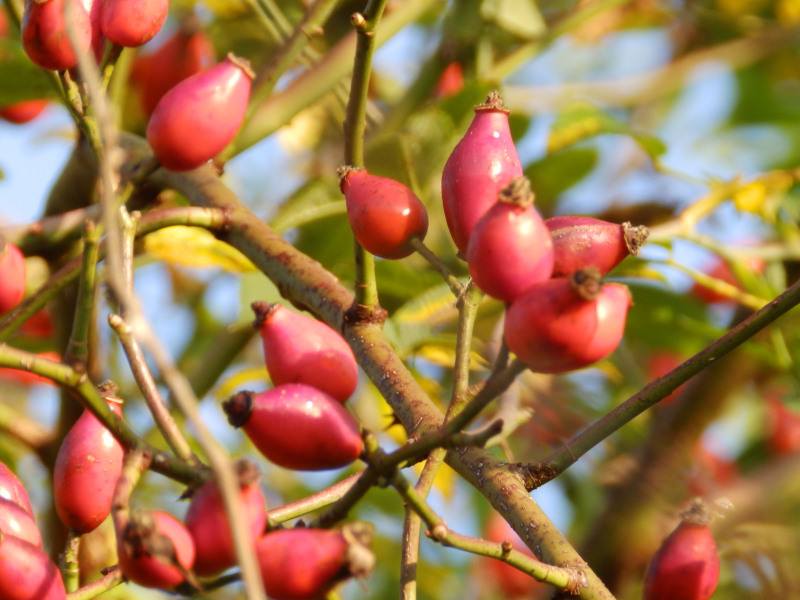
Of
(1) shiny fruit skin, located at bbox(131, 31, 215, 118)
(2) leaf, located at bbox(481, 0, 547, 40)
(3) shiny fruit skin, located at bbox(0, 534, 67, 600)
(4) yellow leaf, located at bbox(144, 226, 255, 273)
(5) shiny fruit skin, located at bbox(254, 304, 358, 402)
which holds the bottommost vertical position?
(3) shiny fruit skin, located at bbox(0, 534, 67, 600)

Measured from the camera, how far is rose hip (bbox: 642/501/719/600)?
2.04ft

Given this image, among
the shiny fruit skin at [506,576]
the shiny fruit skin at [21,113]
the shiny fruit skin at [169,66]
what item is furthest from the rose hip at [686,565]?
the shiny fruit skin at [506,576]

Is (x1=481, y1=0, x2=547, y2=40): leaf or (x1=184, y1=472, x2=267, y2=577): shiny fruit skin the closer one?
(x1=184, y1=472, x2=267, y2=577): shiny fruit skin

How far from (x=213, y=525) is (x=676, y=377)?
1.06 ft

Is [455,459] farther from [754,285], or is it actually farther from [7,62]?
[7,62]

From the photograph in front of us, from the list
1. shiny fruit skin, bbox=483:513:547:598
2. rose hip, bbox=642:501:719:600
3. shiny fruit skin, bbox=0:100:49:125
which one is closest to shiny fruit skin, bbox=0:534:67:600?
rose hip, bbox=642:501:719:600

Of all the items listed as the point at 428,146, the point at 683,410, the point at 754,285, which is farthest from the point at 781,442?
the point at 428,146

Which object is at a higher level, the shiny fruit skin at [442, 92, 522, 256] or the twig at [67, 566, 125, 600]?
the shiny fruit skin at [442, 92, 522, 256]

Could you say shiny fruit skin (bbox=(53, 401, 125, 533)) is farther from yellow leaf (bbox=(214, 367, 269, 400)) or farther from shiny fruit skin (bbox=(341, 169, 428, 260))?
yellow leaf (bbox=(214, 367, 269, 400))

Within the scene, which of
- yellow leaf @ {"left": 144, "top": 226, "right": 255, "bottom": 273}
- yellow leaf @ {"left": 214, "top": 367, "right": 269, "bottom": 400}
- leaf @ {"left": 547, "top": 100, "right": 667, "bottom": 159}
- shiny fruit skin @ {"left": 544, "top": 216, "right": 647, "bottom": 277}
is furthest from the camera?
yellow leaf @ {"left": 214, "top": 367, "right": 269, "bottom": 400}

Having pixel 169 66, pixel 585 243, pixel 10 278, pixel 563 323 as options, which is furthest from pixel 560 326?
pixel 169 66

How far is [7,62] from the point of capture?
1.24 m

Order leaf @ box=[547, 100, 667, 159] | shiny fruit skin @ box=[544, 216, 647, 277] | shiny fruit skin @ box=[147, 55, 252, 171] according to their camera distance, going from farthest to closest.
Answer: leaf @ box=[547, 100, 667, 159] < shiny fruit skin @ box=[147, 55, 252, 171] < shiny fruit skin @ box=[544, 216, 647, 277]

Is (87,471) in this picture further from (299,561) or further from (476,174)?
(476,174)
